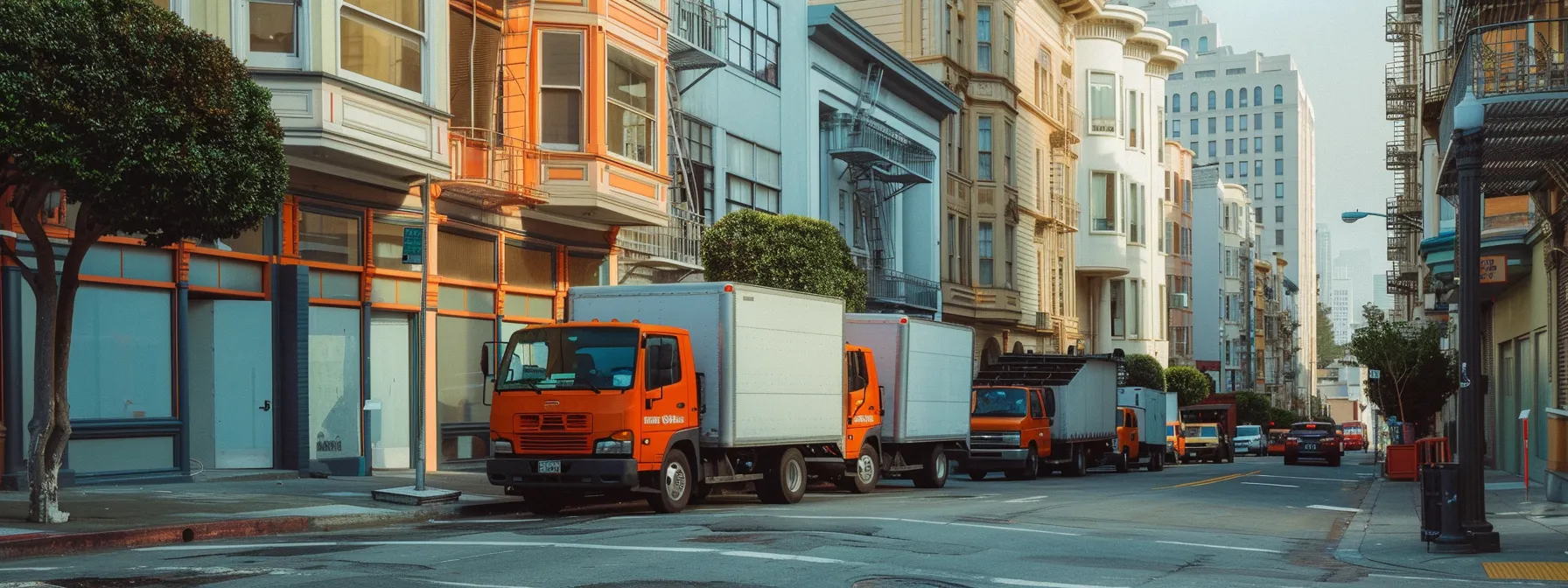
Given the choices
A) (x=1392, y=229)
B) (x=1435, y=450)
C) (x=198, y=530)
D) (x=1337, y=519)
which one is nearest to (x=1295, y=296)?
(x=1392, y=229)

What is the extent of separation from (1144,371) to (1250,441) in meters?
17.3

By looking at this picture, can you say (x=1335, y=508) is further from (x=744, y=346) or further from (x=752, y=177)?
(x=752, y=177)

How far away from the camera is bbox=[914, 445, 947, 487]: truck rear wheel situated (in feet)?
84.7

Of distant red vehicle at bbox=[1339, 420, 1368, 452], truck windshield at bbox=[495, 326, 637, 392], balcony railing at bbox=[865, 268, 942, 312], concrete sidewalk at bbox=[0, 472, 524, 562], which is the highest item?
balcony railing at bbox=[865, 268, 942, 312]

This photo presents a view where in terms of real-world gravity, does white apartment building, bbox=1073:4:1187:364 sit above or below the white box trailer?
above

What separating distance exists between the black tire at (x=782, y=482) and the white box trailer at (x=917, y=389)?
112 inches

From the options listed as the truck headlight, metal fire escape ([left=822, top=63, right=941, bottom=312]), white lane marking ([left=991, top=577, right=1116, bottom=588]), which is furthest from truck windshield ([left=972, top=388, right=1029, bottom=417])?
white lane marking ([left=991, top=577, right=1116, bottom=588])

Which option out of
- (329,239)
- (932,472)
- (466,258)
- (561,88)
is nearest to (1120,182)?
(932,472)

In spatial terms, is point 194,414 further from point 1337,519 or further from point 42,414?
point 1337,519

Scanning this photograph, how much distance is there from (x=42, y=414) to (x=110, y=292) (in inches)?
200

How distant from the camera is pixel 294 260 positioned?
21.8 metres

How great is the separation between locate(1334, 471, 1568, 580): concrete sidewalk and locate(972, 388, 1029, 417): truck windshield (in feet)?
26.3

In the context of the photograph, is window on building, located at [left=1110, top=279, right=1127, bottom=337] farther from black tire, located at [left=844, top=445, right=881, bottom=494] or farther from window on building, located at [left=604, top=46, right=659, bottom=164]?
black tire, located at [left=844, top=445, right=881, bottom=494]

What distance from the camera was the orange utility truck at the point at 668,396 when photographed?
1778cm
